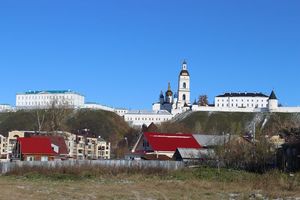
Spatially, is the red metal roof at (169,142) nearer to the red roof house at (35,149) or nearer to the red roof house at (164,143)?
the red roof house at (164,143)

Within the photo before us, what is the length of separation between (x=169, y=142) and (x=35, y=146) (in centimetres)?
1824

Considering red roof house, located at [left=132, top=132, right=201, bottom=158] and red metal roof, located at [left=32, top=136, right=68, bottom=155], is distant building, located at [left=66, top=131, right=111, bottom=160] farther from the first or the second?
red roof house, located at [left=132, top=132, right=201, bottom=158]

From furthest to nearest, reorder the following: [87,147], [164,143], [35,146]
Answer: [87,147]
[35,146]
[164,143]

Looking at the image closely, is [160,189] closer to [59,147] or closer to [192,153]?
[192,153]

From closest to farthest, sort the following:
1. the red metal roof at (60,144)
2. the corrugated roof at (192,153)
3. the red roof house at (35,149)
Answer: the corrugated roof at (192,153) < the red roof house at (35,149) < the red metal roof at (60,144)

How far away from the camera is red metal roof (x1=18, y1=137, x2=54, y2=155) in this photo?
7575 cm

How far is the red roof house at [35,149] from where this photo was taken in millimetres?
75438

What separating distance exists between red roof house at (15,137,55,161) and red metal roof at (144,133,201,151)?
13483mm

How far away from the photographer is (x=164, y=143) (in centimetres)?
7388

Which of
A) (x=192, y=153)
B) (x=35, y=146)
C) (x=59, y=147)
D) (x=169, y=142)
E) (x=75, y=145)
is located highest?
(x=169, y=142)

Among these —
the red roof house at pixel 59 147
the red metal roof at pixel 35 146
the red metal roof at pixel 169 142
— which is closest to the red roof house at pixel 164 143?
the red metal roof at pixel 169 142

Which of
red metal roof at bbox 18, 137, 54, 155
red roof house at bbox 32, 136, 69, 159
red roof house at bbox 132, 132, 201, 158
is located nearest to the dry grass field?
red roof house at bbox 132, 132, 201, 158

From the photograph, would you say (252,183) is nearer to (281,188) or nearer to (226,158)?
(281,188)

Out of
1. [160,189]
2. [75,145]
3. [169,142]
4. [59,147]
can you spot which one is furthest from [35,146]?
[160,189]
